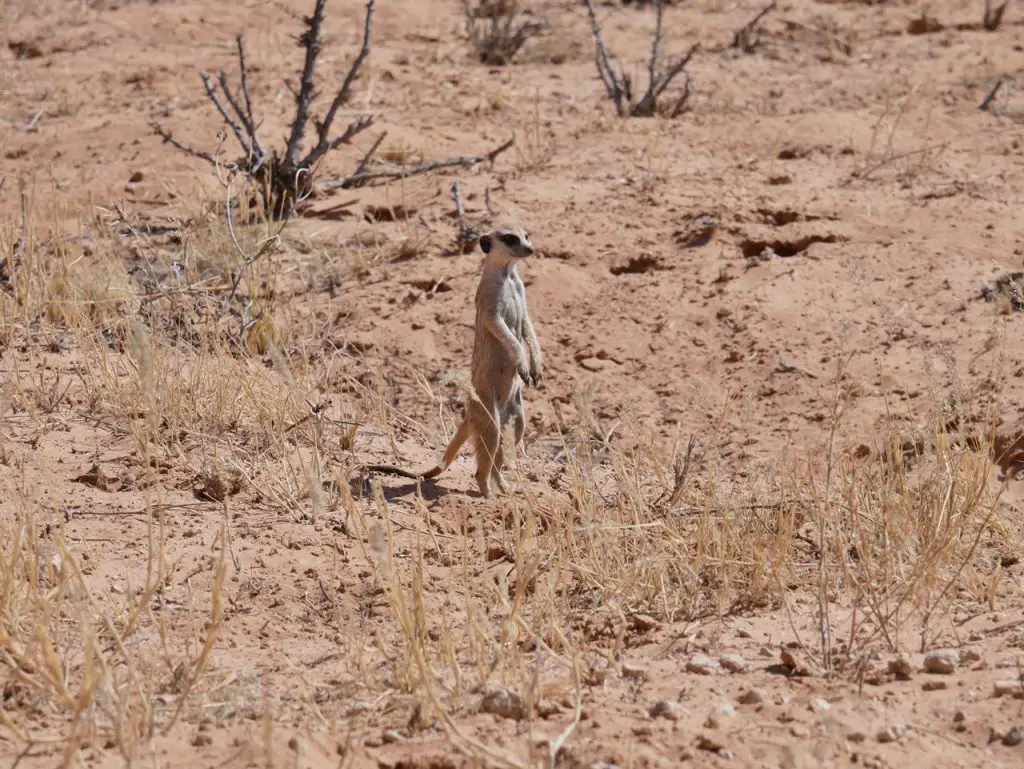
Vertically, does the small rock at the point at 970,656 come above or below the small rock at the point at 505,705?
above

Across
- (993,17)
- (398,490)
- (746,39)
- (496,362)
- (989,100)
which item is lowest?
(398,490)

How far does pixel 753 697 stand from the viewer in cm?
298

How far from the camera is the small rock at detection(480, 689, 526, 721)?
2.89 metres

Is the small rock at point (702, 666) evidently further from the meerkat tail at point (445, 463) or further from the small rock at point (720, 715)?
the meerkat tail at point (445, 463)

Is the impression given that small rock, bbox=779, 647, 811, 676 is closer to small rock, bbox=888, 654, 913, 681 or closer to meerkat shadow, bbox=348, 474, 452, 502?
small rock, bbox=888, 654, 913, 681

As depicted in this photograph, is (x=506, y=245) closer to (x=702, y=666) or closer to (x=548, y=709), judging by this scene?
(x=702, y=666)

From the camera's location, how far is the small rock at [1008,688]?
117 inches

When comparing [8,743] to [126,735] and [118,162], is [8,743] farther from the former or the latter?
[118,162]

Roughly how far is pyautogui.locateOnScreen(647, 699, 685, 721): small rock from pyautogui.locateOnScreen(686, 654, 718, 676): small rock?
244 millimetres

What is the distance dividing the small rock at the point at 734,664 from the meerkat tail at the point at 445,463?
67.2 inches

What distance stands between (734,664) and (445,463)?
6.05ft

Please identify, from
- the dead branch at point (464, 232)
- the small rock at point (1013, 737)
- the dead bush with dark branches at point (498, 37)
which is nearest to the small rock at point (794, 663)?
the small rock at point (1013, 737)

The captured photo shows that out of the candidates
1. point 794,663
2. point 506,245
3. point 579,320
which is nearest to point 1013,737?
point 794,663

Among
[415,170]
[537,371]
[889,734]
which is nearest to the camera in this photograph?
[889,734]
